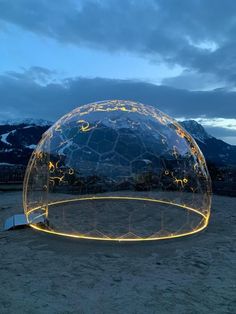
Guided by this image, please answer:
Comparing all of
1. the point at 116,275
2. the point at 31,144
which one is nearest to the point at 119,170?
the point at 116,275

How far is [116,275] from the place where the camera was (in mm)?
6094

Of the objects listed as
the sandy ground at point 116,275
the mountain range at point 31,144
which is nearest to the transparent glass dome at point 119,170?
the sandy ground at point 116,275

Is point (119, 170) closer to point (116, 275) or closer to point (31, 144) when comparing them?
point (116, 275)

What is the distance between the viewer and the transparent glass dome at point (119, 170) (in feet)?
29.5

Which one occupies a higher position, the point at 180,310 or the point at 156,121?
the point at 156,121

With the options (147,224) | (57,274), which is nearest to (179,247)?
(147,224)

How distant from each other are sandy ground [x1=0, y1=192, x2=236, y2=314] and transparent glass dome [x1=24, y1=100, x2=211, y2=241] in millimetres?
653

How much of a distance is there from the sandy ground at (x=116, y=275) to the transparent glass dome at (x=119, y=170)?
65 centimetres

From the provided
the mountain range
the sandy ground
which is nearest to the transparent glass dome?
the sandy ground

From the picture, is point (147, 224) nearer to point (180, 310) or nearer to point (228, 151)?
point (180, 310)

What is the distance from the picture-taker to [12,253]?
734cm

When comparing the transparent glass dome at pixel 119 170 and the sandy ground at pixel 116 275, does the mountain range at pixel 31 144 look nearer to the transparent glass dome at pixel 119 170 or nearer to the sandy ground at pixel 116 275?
the transparent glass dome at pixel 119 170

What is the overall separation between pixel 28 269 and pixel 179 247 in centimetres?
314

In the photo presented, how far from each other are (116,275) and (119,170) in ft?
10.6
